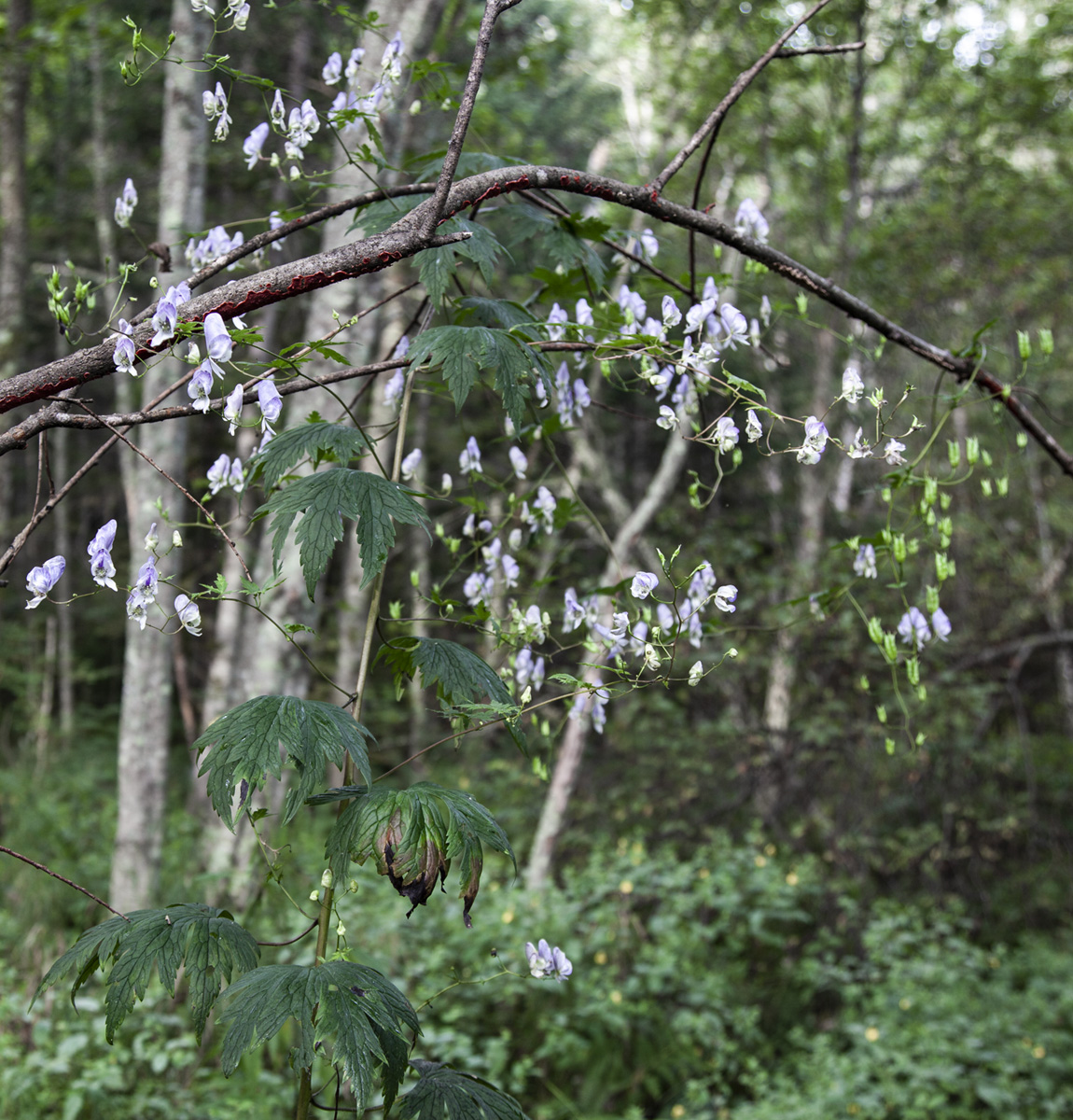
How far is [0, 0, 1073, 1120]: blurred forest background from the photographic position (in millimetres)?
3918

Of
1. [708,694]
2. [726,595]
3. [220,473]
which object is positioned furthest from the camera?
[708,694]

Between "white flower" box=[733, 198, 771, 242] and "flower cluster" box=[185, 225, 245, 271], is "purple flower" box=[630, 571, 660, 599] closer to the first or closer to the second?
"white flower" box=[733, 198, 771, 242]

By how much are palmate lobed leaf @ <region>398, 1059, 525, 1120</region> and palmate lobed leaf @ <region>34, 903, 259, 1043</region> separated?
11.2 inches

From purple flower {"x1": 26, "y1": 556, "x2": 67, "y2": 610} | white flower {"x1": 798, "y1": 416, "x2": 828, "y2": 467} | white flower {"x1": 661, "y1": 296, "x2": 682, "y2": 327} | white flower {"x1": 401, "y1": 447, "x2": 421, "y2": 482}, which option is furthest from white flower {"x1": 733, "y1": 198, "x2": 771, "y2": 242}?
purple flower {"x1": 26, "y1": 556, "x2": 67, "y2": 610}

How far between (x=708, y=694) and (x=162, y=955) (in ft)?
22.2

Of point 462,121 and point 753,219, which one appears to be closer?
point 462,121

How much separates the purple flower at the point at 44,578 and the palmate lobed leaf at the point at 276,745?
273 mm

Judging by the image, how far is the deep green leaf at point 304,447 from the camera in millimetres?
1203

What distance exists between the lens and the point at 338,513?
114cm

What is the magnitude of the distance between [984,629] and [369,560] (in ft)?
23.7

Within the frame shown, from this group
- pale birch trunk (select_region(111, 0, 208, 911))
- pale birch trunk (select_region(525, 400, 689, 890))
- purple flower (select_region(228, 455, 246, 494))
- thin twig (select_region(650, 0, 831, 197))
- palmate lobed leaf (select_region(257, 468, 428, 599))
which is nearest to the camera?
palmate lobed leaf (select_region(257, 468, 428, 599))

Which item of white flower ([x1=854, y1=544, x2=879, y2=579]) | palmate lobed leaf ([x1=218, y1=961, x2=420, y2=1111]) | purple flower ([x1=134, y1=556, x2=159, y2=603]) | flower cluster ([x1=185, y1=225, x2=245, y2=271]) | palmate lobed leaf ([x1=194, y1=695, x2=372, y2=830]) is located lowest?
palmate lobed leaf ([x1=218, y1=961, x2=420, y2=1111])

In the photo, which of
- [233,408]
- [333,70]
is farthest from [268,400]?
[333,70]

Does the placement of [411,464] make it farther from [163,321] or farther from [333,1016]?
[333,1016]
